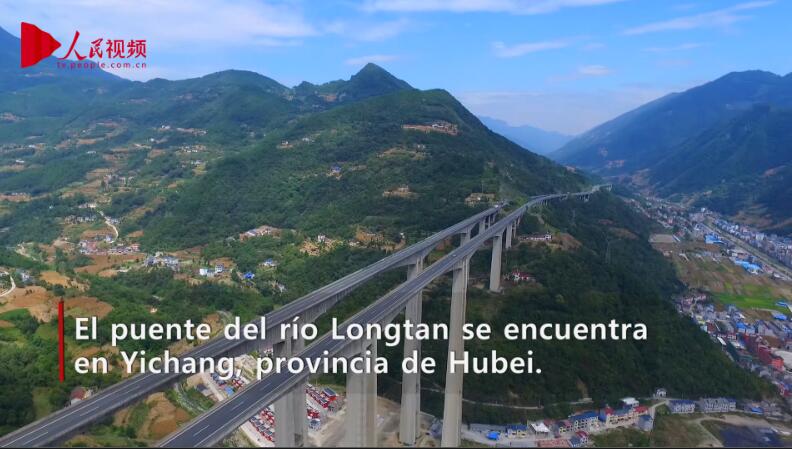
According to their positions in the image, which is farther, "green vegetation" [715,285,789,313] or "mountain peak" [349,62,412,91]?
"mountain peak" [349,62,412,91]

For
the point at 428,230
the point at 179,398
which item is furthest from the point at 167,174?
the point at 179,398

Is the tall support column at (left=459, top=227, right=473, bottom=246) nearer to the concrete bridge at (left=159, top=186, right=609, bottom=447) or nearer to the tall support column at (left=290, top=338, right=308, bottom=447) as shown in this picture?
the concrete bridge at (left=159, top=186, right=609, bottom=447)

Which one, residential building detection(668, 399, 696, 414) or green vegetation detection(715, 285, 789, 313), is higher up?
green vegetation detection(715, 285, 789, 313)

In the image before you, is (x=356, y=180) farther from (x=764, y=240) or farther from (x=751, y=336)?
(x=764, y=240)

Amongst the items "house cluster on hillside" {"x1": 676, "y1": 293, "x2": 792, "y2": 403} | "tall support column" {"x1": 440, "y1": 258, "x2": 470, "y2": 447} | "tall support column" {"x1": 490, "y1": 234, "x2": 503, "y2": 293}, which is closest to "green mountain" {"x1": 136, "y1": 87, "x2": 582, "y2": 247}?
"tall support column" {"x1": 490, "y1": 234, "x2": 503, "y2": 293}

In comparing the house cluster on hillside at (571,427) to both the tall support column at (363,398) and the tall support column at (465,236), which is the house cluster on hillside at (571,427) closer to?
the tall support column at (363,398)

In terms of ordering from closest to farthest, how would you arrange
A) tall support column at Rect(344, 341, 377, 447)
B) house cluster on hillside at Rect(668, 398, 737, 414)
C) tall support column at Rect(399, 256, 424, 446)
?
tall support column at Rect(344, 341, 377, 447), tall support column at Rect(399, 256, 424, 446), house cluster on hillside at Rect(668, 398, 737, 414)

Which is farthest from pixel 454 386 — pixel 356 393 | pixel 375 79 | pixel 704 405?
pixel 375 79

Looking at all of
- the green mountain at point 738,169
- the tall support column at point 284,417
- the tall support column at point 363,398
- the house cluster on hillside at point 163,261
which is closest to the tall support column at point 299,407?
the tall support column at point 284,417

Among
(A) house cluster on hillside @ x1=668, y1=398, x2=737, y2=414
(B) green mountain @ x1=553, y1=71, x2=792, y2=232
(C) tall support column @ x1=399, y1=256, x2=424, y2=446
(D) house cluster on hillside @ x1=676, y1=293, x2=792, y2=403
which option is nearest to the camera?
(C) tall support column @ x1=399, y1=256, x2=424, y2=446
